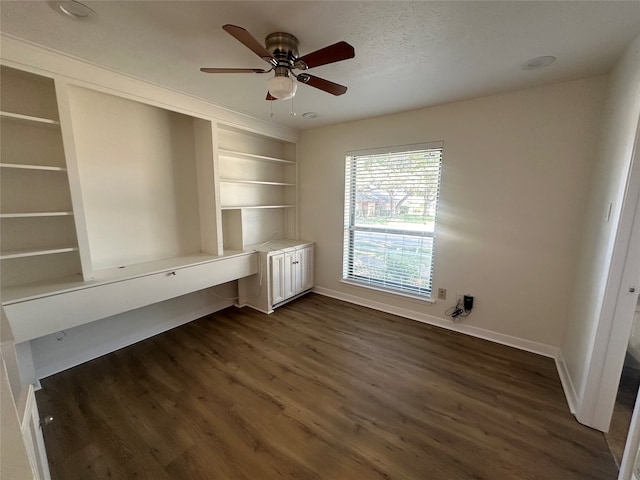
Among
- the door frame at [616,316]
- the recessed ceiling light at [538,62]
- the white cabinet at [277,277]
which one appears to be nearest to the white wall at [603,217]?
the door frame at [616,316]

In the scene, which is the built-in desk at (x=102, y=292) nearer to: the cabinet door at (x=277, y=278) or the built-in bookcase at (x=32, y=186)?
the built-in bookcase at (x=32, y=186)

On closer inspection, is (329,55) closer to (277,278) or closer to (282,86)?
(282,86)

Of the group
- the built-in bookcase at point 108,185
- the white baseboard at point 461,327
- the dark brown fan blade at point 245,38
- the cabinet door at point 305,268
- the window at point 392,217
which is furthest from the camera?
the cabinet door at point 305,268

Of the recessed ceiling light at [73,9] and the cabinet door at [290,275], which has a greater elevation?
the recessed ceiling light at [73,9]

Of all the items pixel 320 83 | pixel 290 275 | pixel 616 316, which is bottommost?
pixel 290 275

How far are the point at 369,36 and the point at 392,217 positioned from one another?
1968mm

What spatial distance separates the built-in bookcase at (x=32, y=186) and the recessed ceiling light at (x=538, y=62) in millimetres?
3411

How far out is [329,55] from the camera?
1.43 meters

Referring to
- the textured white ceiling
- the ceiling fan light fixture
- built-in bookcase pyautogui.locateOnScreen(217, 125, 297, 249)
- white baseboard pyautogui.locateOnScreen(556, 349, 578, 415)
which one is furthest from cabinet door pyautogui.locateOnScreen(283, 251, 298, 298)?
white baseboard pyautogui.locateOnScreen(556, 349, 578, 415)

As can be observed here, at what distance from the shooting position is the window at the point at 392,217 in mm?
2934

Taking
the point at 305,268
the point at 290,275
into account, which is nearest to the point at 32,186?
the point at 290,275

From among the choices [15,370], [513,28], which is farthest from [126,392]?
[513,28]

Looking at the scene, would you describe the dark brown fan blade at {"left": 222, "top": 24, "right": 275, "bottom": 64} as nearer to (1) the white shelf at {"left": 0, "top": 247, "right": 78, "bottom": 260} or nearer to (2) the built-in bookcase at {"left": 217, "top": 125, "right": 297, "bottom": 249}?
(2) the built-in bookcase at {"left": 217, "top": 125, "right": 297, "bottom": 249}

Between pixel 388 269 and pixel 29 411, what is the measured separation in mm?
3088
